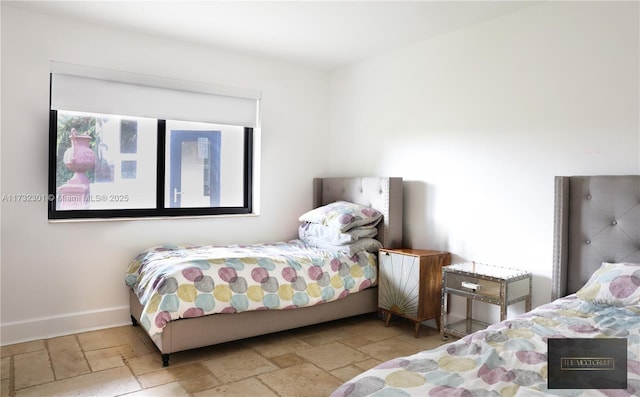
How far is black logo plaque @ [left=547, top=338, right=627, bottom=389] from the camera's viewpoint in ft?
2.42

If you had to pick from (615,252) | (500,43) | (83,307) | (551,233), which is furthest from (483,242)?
(83,307)

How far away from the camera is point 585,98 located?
2.79m

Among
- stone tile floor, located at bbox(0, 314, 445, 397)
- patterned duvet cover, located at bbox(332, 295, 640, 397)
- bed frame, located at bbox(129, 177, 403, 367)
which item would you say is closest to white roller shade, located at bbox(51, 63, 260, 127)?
bed frame, located at bbox(129, 177, 403, 367)

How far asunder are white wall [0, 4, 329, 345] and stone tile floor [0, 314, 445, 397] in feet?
0.83

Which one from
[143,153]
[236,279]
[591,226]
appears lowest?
[236,279]

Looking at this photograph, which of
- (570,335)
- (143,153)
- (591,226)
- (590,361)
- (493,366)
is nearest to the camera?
(590,361)

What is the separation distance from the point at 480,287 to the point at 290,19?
2361mm

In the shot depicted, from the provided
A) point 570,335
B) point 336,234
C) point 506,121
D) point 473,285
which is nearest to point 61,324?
point 336,234

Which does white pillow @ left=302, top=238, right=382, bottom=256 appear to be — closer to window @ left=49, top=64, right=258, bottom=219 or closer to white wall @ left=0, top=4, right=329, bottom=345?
white wall @ left=0, top=4, right=329, bottom=345

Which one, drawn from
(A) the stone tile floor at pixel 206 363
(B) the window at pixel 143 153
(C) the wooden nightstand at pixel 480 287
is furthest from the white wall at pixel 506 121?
(B) the window at pixel 143 153

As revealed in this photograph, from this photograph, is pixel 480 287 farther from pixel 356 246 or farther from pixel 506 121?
pixel 506 121

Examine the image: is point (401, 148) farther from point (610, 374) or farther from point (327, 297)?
point (610, 374)

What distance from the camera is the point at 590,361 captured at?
0.74 metres

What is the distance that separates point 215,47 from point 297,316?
2478 mm
